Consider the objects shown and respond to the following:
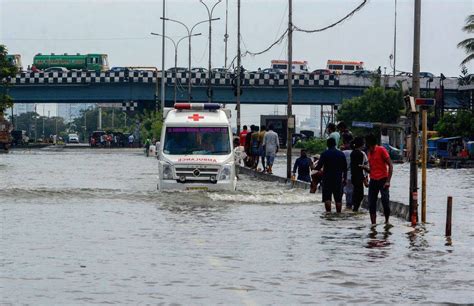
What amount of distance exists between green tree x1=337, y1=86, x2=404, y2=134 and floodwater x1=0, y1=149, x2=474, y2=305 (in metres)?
69.3

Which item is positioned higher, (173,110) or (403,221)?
(173,110)

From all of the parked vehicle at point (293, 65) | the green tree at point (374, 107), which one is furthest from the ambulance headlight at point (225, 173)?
the parked vehicle at point (293, 65)

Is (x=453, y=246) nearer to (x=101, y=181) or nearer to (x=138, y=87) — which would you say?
(x=101, y=181)

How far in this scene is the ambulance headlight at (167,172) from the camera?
28156 mm

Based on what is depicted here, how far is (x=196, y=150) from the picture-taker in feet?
94.5

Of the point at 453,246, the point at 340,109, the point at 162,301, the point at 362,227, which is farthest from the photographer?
the point at 340,109

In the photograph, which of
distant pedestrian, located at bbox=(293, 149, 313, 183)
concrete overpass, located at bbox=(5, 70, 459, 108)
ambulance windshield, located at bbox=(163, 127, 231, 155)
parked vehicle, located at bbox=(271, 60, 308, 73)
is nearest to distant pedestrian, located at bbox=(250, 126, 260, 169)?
distant pedestrian, located at bbox=(293, 149, 313, 183)

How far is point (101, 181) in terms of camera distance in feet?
125

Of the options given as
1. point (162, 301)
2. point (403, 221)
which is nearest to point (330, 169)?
point (403, 221)

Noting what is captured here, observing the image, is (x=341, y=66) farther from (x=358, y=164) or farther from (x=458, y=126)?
(x=358, y=164)

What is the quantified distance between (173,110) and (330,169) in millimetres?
7558

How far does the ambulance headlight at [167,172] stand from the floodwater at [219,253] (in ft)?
1.73

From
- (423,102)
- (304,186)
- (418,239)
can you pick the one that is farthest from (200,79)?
(418,239)

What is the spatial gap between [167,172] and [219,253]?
12.4 meters
